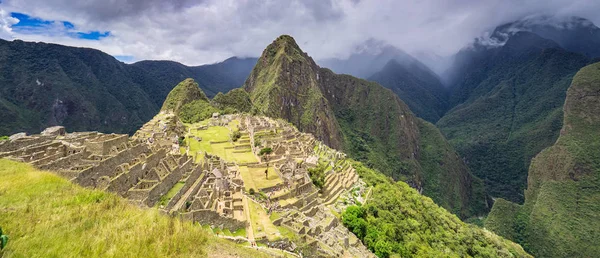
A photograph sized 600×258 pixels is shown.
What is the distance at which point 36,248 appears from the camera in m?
4.22

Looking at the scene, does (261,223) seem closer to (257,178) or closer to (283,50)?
(257,178)

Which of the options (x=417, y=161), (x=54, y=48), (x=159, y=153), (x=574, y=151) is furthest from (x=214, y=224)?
(x=54, y=48)

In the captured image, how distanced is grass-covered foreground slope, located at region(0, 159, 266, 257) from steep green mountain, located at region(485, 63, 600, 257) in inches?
3316

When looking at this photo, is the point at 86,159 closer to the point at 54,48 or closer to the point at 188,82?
the point at 188,82

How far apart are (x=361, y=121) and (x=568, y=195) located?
103155 millimetres

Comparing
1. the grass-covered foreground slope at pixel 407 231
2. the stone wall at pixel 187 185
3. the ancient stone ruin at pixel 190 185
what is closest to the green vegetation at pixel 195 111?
the grass-covered foreground slope at pixel 407 231

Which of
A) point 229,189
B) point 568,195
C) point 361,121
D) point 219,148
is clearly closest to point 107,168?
point 229,189

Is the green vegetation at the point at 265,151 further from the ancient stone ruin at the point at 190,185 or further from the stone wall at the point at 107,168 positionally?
the stone wall at the point at 107,168

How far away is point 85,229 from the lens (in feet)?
17.3

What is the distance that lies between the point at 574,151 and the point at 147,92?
226 metres

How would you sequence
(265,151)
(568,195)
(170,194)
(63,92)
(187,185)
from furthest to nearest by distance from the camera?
(63,92) < (568,195) < (265,151) < (187,185) < (170,194)

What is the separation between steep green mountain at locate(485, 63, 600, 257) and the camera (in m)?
66.4

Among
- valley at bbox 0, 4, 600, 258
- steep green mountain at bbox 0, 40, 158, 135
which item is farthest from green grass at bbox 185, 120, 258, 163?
steep green mountain at bbox 0, 40, 158, 135

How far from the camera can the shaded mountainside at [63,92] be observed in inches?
4343
